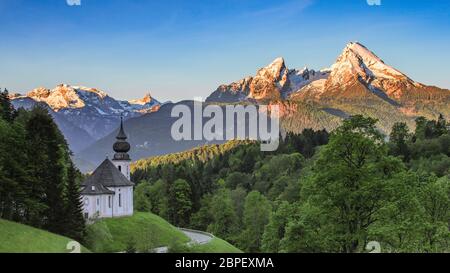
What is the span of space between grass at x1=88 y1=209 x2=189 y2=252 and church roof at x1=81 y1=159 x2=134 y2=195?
16.4ft

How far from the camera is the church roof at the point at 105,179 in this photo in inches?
3096

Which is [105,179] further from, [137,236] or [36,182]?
[36,182]

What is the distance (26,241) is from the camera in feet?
118

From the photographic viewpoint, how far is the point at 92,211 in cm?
7606

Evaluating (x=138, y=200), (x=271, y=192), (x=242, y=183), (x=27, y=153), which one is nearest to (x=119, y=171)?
(x=138, y=200)

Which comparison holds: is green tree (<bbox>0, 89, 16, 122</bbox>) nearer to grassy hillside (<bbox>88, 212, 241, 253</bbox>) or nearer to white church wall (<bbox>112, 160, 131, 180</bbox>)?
grassy hillside (<bbox>88, 212, 241, 253</bbox>)

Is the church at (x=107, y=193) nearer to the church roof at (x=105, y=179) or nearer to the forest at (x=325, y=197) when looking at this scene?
the church roof at (x=105, y=179)

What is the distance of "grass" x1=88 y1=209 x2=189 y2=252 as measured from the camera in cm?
5631

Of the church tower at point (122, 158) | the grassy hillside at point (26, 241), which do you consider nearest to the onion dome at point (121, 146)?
the church tower at point (122, 158)

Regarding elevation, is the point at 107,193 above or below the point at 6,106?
below

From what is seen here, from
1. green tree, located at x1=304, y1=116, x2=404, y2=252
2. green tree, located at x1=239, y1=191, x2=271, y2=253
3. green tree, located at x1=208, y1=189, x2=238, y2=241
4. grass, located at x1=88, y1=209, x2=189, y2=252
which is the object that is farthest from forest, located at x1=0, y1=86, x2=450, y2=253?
green tree, located at x1=208, y1=189, x2=238, y2=241

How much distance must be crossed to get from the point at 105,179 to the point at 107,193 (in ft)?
12.8

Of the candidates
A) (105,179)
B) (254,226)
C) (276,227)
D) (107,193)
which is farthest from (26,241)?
(254,226)
